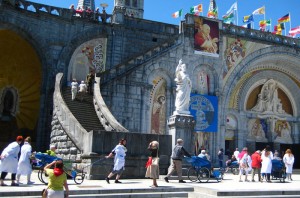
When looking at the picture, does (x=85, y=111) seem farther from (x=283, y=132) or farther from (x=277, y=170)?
(x=283, y=132)

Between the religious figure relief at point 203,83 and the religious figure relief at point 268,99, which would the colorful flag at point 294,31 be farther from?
the religious figure relief at point 203,83

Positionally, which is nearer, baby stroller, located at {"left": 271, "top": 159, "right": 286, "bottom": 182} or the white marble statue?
baby stroller, located at {"left": 271, "top": 159, "right": 286, "bottom": 182}

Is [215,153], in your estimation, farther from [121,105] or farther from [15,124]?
[15,124]

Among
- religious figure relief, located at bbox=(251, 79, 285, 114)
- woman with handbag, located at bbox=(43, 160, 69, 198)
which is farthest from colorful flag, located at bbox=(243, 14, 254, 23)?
woman with handbag, located at bbox=(43, 160, 69, 198)

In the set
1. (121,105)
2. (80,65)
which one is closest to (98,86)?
(121,105)

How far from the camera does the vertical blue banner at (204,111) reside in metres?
25.0

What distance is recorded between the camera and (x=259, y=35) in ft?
91.6

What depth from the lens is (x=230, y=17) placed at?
30.1 m

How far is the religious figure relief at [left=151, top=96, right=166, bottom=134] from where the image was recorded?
2403cm

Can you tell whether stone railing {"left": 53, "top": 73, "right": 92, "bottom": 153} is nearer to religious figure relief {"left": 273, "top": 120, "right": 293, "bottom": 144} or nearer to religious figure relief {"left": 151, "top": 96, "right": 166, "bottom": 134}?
religious figure relief {"left": 151, "top": 96, "right": 166, "bottom": 134}

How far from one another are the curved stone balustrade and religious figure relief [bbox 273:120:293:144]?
630cm

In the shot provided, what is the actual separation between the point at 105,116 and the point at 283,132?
Answer: 1843 centimetres

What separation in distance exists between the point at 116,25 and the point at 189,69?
5791 mm

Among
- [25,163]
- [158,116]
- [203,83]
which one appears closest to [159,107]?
[158,116]
